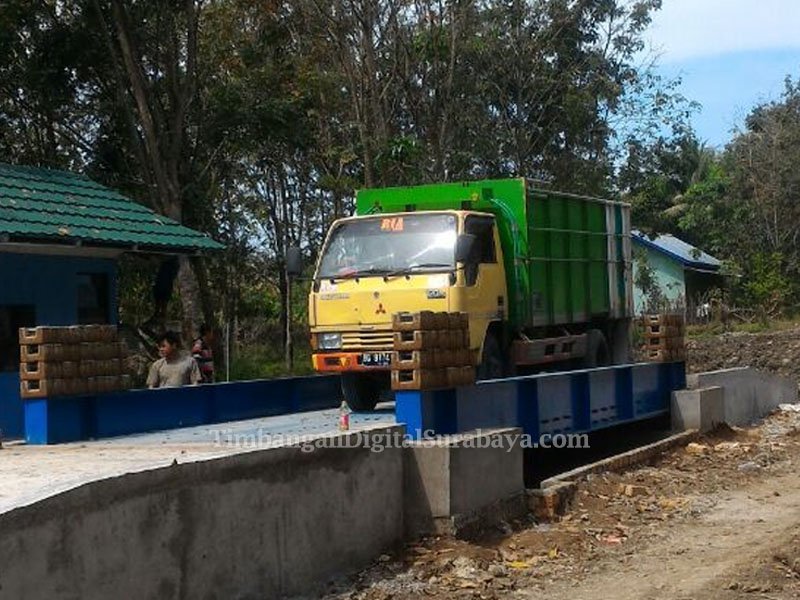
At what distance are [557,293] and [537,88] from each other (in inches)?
604

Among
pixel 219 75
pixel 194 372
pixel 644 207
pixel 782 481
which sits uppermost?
pixel 219 75

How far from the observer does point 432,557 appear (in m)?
8.91

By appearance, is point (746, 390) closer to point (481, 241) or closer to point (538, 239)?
point (538, 239)

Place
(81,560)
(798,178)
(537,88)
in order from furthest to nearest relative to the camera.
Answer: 1. (798,178)
2. (537,88)
3. (81,560)

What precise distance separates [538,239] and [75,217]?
5673 millimetres

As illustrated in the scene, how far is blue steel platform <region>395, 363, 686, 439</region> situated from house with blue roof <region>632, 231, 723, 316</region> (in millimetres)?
31401

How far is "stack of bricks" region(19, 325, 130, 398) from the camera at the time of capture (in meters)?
8.94

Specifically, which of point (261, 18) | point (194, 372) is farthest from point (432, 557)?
point (261, 18)

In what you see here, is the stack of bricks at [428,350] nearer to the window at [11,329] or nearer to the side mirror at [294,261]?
the side mirror at [294,261]

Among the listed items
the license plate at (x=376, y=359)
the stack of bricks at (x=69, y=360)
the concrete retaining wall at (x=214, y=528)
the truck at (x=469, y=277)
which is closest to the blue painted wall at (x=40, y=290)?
the truck at (x=469, y=277)

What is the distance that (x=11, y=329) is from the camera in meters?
13.4

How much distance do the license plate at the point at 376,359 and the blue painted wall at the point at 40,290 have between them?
4073mm

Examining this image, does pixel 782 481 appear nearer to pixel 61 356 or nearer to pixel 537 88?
pixel 61 356

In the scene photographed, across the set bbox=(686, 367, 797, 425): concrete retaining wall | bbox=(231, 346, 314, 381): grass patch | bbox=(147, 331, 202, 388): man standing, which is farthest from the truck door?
bbox=(231, 346, 314, 381): grass patch
